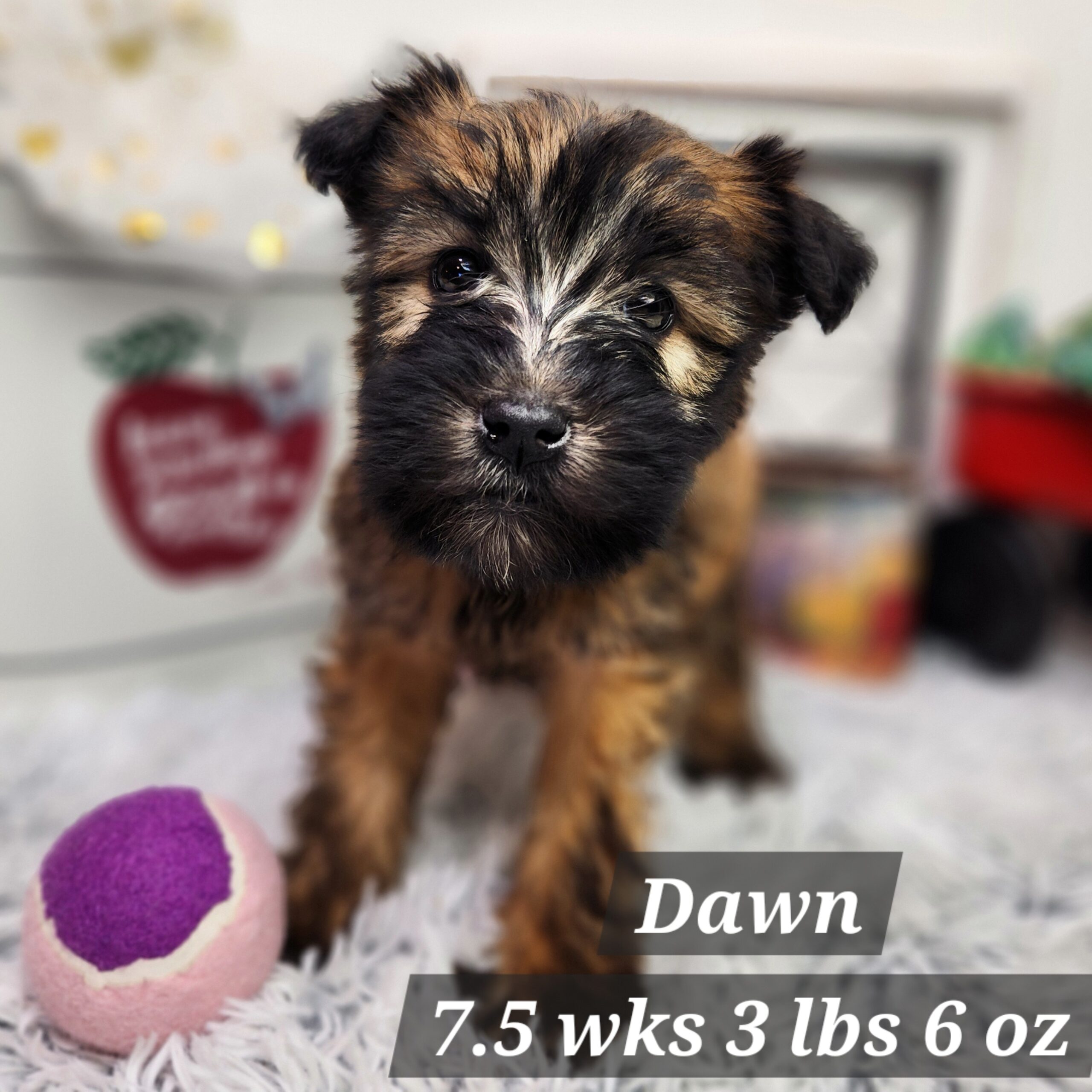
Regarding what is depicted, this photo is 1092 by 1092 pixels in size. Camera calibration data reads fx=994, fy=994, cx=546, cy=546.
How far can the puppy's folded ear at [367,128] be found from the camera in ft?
3.36

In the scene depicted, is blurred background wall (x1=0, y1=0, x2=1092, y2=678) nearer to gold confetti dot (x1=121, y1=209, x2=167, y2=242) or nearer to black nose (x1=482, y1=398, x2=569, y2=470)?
gold confetti dot (x1=121, y1=209, x2=167, y2=242)

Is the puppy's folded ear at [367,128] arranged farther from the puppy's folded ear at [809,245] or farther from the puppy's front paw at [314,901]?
the puppy's front paw at [314,901]

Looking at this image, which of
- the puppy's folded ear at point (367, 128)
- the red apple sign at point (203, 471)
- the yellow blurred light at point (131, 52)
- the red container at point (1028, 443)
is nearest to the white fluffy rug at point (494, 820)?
the red apple sign at point (203, 471)

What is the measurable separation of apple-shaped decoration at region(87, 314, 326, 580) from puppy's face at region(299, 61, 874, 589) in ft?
2.61

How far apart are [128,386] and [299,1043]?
114 centimetres

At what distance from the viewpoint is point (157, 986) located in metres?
0.97

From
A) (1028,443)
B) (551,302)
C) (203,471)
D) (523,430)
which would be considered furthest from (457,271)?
(1028,443)

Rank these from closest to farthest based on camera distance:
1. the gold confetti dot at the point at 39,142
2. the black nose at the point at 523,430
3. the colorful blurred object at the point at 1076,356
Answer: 1. the black nose at the point at 523,430
2. the gold confetti dot at the point at 39,142
3. the colorful blurred object at the point at 1076,356

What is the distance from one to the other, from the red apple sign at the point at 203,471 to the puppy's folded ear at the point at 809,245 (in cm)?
110

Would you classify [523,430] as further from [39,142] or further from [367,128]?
[39,142]

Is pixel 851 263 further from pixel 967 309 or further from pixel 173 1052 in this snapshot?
pixel 967 309

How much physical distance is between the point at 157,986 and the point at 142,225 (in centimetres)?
112

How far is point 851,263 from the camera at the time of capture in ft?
3.41

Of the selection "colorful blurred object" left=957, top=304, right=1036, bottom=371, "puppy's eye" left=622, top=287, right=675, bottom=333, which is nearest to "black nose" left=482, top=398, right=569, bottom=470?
"puppy's eye" left=622, top=287, right=675, bottom=333
